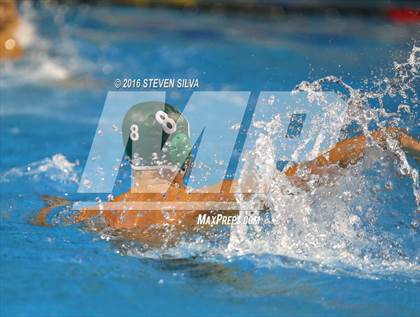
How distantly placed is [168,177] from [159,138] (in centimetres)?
16

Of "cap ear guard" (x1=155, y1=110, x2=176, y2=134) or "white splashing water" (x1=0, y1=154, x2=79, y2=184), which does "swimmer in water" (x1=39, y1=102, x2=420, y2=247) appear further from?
"white splashing water" (x1=0, y1=154, x2=79, y2=184)

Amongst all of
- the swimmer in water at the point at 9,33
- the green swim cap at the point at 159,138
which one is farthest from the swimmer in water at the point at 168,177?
the swimmer in water at the point at 9,33

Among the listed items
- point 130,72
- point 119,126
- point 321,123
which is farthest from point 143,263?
point 130,72

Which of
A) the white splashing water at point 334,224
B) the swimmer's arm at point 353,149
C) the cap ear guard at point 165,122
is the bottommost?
the white splashing water at point 334,224

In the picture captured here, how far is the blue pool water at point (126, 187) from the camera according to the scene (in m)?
2.80

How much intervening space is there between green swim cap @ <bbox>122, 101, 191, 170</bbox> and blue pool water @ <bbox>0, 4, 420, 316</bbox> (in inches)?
13.7

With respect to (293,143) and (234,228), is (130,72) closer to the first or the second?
(293,143)

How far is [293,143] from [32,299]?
179 cm

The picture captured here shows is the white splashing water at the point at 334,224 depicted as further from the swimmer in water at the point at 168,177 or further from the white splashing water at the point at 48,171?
the white splashing water at the point at 48,171

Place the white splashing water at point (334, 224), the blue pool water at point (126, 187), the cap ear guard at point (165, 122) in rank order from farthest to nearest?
the white splashing water at point (334, 224) → the cap ear guard at point (165, 122) → the blue pool water at point (126, 187)

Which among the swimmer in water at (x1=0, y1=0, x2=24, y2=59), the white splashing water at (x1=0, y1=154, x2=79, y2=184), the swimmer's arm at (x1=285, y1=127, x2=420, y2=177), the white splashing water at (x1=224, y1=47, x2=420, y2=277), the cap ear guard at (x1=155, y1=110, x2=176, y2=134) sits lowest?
the white splashing water at (x1=224, y1=47, x2=420, y2=277)

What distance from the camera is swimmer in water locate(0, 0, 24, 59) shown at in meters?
6.62

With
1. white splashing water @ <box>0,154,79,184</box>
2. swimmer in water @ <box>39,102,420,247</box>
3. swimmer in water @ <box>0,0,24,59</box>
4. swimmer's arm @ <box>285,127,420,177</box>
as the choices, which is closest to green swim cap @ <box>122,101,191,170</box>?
swimmer in water @ <box>39,102,420,247</box>

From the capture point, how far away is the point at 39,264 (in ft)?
10.1
